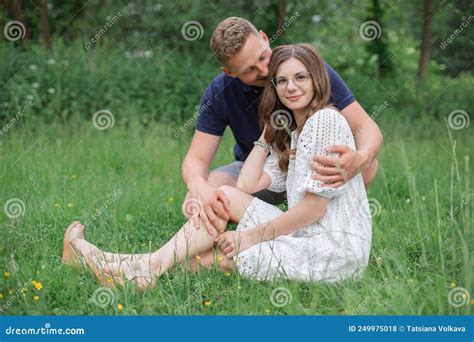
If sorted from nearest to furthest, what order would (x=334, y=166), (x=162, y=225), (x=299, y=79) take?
(x=334, y=166)
(x=299, y=79)
(x=162, y=225)

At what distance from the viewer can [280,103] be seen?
2754 mm

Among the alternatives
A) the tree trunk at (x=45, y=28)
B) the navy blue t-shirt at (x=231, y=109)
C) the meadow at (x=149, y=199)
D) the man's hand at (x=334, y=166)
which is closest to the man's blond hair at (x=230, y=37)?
the navy blue t-shirt at (x=231, y=109)

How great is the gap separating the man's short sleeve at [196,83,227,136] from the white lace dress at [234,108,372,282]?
738 millimetres

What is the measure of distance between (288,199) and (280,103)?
0.44 metres

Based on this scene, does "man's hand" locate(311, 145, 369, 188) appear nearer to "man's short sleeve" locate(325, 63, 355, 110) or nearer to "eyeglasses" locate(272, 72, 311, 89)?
"eyeglasses" locate(272, 72, 311, 89)

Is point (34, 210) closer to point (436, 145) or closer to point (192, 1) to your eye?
point (436, 145)

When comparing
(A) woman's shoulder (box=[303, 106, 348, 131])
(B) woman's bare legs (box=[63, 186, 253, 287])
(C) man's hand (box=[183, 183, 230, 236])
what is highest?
(A) woman's shoulder (box=[303, 106, 348, 131])

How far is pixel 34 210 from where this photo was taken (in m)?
3.30

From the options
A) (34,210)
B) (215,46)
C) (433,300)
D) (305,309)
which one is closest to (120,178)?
(34,210)

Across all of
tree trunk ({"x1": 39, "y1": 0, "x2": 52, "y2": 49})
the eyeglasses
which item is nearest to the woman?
the eyeglasses

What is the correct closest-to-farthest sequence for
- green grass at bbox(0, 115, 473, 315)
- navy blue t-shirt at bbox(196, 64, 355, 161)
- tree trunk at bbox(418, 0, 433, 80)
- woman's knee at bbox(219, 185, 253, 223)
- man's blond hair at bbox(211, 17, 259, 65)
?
green grass at bbox(0, 115, 473, 315) → woman's knee at bbox(219, 185, 253, 223) → man's blond hair at bbox(211, 17, 259, 65) → navy blue t-shirt at bbox(196, 64, 355, 161) → tree trunk at bbox(418, 0, 433, 80)

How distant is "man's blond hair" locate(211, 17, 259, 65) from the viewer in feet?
9.01

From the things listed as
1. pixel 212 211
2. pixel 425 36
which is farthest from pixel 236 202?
pixel 425 36

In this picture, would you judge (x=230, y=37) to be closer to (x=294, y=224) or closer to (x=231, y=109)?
(x=231, y=109)
